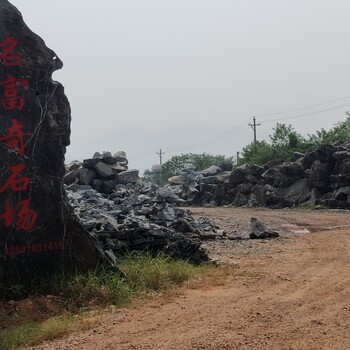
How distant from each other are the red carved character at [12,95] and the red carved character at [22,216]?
→ 121 cm

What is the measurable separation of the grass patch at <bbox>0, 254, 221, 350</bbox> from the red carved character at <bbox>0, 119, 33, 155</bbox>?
5.44 ft

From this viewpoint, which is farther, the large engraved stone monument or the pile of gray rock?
the pile of gray rock

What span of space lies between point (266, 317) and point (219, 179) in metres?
26.2

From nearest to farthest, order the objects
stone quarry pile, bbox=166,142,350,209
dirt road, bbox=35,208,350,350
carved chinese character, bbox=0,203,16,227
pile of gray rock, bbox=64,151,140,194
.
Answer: dirt road, bbox=35,208,350,350, carved chinese character, bbox=0,203,16,227, pile of gray rock, bbox=64,151,140,194, stone quarry pile, bbox=166,142,350,209

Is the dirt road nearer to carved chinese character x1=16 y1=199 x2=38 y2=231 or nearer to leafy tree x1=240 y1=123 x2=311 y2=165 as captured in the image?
carved chinese character x1=16 y1=199 x2=38 y2=231

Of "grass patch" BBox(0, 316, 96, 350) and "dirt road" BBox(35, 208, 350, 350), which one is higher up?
"grass patch" BBox(0, 316, 96, 350)

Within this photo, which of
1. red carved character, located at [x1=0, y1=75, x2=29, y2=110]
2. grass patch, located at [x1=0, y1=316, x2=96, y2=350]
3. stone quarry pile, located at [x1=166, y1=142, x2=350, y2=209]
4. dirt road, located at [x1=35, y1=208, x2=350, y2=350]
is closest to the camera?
dirt road, located at [x1=35, y1=208, x2=350, y2=350]

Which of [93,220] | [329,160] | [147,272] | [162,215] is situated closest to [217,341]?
[147,272]

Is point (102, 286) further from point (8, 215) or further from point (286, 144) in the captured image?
point (286, 144)

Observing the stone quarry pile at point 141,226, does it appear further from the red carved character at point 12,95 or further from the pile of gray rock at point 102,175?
the red carved character at point 12,95

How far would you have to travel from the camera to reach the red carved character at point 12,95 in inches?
230

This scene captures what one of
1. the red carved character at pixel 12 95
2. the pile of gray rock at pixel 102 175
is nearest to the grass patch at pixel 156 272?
the red carved character at pixel 12 95

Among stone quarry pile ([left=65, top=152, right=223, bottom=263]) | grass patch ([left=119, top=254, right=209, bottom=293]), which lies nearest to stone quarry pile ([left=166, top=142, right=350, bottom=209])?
stone quarry pile ([left=65, top=152, right=223, bottom=263])

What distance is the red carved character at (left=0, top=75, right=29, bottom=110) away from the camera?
19.2 feet
